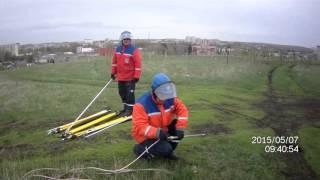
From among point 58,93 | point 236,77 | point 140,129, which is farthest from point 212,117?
point 236,77

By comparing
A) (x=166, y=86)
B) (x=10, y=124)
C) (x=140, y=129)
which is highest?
(x=166, y=86)

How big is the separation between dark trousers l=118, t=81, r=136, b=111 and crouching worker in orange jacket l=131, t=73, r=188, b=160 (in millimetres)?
4153

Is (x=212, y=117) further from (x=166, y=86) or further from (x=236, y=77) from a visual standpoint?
(x=236, y=77)

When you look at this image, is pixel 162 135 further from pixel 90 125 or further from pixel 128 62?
pixel 128 62

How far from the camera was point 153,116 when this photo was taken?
716 cm

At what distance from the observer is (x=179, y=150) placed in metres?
8.40

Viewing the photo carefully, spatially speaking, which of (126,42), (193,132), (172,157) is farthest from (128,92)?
(172,157)

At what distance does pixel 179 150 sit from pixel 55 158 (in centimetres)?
257

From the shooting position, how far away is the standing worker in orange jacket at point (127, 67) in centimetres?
1134

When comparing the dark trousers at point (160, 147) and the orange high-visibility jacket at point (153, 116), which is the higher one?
the orange high-visibility jacket at point (153, 116)

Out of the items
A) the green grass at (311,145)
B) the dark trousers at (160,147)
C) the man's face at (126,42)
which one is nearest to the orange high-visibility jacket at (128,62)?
the man's face at (126,42)

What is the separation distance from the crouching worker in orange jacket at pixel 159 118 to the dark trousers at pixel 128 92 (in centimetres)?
415

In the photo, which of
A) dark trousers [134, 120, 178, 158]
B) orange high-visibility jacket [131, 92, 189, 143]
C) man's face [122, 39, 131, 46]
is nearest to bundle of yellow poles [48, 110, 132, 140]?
man's face [122, 39, 131, 46]

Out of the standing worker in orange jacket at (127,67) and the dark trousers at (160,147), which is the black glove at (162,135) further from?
the standing worker in orange jacket at (127,67)
